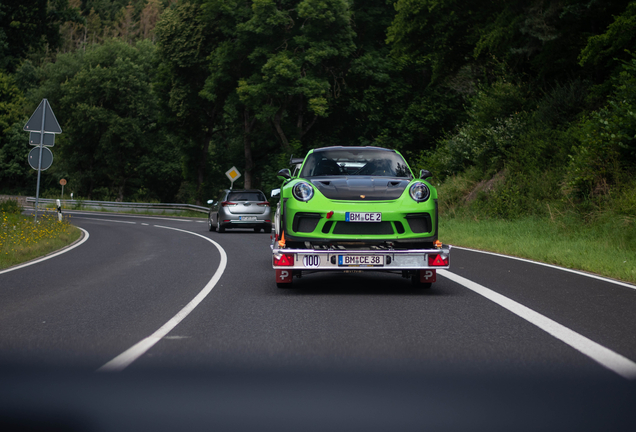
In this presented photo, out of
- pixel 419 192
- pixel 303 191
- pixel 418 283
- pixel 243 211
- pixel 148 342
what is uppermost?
pixel 419 192

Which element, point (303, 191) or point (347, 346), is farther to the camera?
point (303, 191)

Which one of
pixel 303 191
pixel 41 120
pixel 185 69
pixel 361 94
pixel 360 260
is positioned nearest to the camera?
pixel 360 260

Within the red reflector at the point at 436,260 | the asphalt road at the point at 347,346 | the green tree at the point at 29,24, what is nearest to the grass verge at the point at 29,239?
the asphalt road at the point at 347,346

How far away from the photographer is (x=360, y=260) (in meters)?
7.88

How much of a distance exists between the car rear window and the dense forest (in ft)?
25.3

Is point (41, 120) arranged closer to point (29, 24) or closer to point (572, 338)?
point (572, 338)

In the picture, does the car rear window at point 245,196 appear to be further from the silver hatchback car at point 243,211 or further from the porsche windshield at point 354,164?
the porsche windshield at point 354,164

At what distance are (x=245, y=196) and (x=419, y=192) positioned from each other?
16.2 m

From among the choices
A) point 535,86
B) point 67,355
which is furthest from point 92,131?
point 67,355

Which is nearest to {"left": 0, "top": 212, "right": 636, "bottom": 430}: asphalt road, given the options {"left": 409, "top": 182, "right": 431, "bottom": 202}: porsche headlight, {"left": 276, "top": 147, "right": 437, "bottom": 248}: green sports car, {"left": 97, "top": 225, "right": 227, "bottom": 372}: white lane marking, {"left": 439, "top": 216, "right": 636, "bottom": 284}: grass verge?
{"left": 97, "top": 225, "right": 227, "bottom": 372}: white lane marking

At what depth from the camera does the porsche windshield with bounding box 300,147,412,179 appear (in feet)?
30.7

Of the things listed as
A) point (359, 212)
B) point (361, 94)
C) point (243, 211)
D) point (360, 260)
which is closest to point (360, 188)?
point (359, 212)

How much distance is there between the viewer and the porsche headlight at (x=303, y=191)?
8.19 meters

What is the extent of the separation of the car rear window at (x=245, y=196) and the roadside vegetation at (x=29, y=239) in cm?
542
